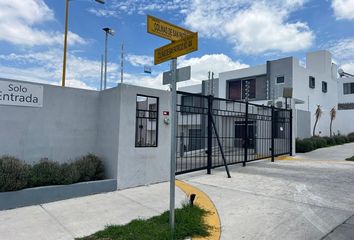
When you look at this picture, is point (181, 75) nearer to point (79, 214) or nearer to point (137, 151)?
point (79, 214)

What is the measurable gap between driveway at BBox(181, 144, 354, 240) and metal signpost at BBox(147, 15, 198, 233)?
134cm

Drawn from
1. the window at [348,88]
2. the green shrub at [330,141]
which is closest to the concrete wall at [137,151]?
the green shrub at [330,141]

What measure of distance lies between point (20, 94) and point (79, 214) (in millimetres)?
3267

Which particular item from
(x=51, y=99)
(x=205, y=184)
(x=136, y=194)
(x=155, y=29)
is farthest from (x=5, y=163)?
(x=205, y=184)

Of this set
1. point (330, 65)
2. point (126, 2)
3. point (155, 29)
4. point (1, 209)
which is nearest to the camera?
point (155, 29)

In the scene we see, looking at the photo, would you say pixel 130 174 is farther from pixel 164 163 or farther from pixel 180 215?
pixel 180 215

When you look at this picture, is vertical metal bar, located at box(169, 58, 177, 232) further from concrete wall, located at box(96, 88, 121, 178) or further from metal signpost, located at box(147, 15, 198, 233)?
concrete wall, located at box(96, 88, 121, 178)

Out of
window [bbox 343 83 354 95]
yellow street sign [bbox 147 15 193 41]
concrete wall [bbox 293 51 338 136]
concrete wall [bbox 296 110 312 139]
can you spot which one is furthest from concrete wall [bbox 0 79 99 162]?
window [bbox 343 83 354 95]

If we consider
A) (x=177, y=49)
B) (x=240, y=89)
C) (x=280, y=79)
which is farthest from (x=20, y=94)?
(x=240, y=89)

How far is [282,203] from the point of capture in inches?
248

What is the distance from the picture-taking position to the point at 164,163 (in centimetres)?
854

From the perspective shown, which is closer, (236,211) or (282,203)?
(236,211)

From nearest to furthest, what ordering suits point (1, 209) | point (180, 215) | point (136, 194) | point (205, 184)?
point (180, 215) < point (1, 209) < point (136, 194) < point (205, 184)

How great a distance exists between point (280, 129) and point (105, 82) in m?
10.8
